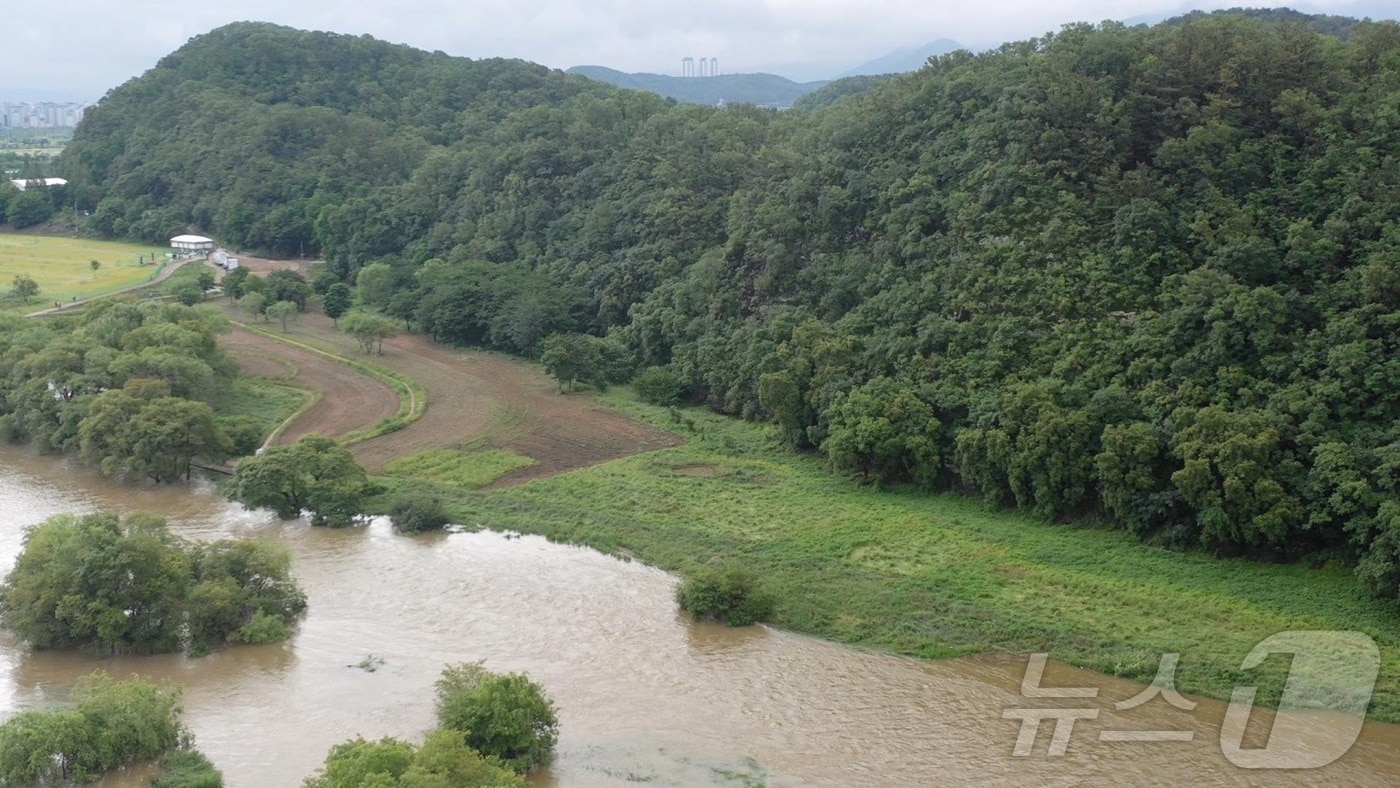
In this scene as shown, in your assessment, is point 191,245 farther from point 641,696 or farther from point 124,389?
point 641,696

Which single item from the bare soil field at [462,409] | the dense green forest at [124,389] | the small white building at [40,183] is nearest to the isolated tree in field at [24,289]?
the bare soil field at [462,409]

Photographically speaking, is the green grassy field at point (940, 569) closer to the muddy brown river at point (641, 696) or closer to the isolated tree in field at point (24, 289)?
the muddy brown river at point (641, 696)

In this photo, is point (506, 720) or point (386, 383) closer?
point (506, 720)

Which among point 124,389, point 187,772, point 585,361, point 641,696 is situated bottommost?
point 187,772

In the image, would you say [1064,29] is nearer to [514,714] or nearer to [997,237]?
[997,237]

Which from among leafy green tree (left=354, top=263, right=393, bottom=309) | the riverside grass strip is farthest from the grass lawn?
leafy green tree (left=354, top=263, right=393, bottom=309)

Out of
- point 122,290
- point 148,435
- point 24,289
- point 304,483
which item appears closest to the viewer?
point 304,483

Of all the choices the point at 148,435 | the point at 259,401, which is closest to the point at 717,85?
the point at 259,401
